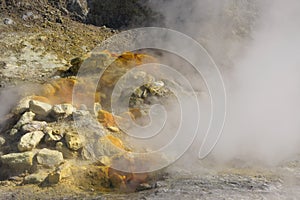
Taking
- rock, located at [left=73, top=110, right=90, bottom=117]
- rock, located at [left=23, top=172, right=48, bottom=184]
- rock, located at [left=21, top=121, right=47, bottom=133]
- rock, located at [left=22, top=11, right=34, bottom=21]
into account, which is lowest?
rock, located at [left=23, top=172, right=48, bottom=184]

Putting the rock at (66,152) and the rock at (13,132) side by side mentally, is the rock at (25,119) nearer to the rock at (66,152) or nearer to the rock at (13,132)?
the rock at (13,132)

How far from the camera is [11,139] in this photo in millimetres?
7086

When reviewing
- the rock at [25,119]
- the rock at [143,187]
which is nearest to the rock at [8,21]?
the rock at [25,119]

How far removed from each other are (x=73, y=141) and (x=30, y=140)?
661mm

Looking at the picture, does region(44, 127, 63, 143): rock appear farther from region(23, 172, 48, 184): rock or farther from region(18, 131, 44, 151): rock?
region(23, 172, 48, 184): rock

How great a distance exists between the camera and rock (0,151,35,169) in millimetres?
6488

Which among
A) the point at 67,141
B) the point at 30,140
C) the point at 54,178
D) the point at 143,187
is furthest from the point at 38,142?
the point at 143,187

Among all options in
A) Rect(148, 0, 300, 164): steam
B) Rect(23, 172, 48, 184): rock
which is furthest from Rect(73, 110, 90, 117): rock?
Rect(148, 0, 300, 164): steam

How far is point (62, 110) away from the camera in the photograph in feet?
24.2

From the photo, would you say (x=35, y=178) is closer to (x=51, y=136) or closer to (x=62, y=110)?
(x=51, y=136)

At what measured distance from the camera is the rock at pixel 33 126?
7.02 meters

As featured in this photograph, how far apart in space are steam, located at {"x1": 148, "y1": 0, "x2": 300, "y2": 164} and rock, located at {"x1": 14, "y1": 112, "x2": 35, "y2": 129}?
267 centimetres

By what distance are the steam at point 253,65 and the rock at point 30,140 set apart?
238cm

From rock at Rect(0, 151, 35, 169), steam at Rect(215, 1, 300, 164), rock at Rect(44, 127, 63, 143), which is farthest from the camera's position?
steam at Rect(215, 1, 300, 164)
